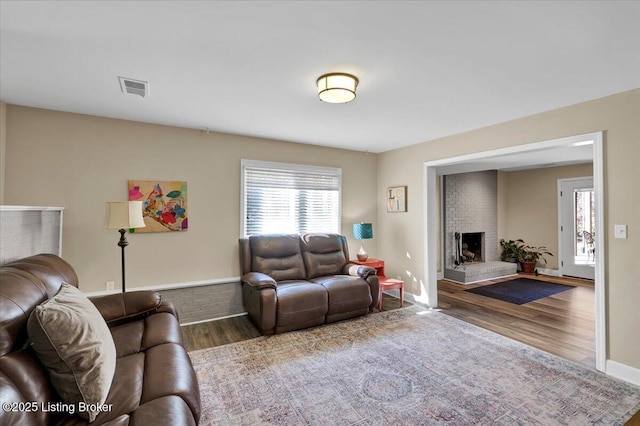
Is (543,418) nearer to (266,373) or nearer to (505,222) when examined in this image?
(266,373)

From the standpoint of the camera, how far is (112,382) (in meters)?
1.47

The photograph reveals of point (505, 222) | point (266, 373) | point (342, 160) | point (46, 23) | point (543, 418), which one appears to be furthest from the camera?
point (505, 222)

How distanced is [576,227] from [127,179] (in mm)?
8241

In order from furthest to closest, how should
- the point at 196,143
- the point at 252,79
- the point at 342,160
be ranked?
1. the point at 342,160
2. the point at 196,143
3. the point at 252,79

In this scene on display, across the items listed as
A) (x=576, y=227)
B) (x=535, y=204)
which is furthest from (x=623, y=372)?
(x=535, y=204)

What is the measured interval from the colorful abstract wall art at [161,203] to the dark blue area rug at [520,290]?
493 centimetres

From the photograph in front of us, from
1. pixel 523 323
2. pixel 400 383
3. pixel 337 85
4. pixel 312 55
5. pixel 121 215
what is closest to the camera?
pixel 312 55

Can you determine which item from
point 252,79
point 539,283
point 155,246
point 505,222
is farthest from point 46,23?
point 505,222

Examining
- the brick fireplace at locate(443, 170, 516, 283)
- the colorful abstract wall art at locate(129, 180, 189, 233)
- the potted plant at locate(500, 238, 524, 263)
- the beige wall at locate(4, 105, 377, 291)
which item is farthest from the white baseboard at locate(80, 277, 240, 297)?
the potted plant at locate(500, 238, 524, 263)

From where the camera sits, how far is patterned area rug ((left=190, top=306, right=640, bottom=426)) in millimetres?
2027

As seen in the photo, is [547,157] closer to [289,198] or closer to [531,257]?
[531,257]

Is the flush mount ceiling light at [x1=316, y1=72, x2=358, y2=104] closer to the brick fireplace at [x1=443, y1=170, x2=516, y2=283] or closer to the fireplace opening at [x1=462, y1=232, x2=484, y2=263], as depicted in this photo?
the brick fireplace at [x1=443, y1=170, x2=516, y2=283]

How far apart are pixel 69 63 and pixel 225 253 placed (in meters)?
2.54

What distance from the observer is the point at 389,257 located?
5059 millimetres
